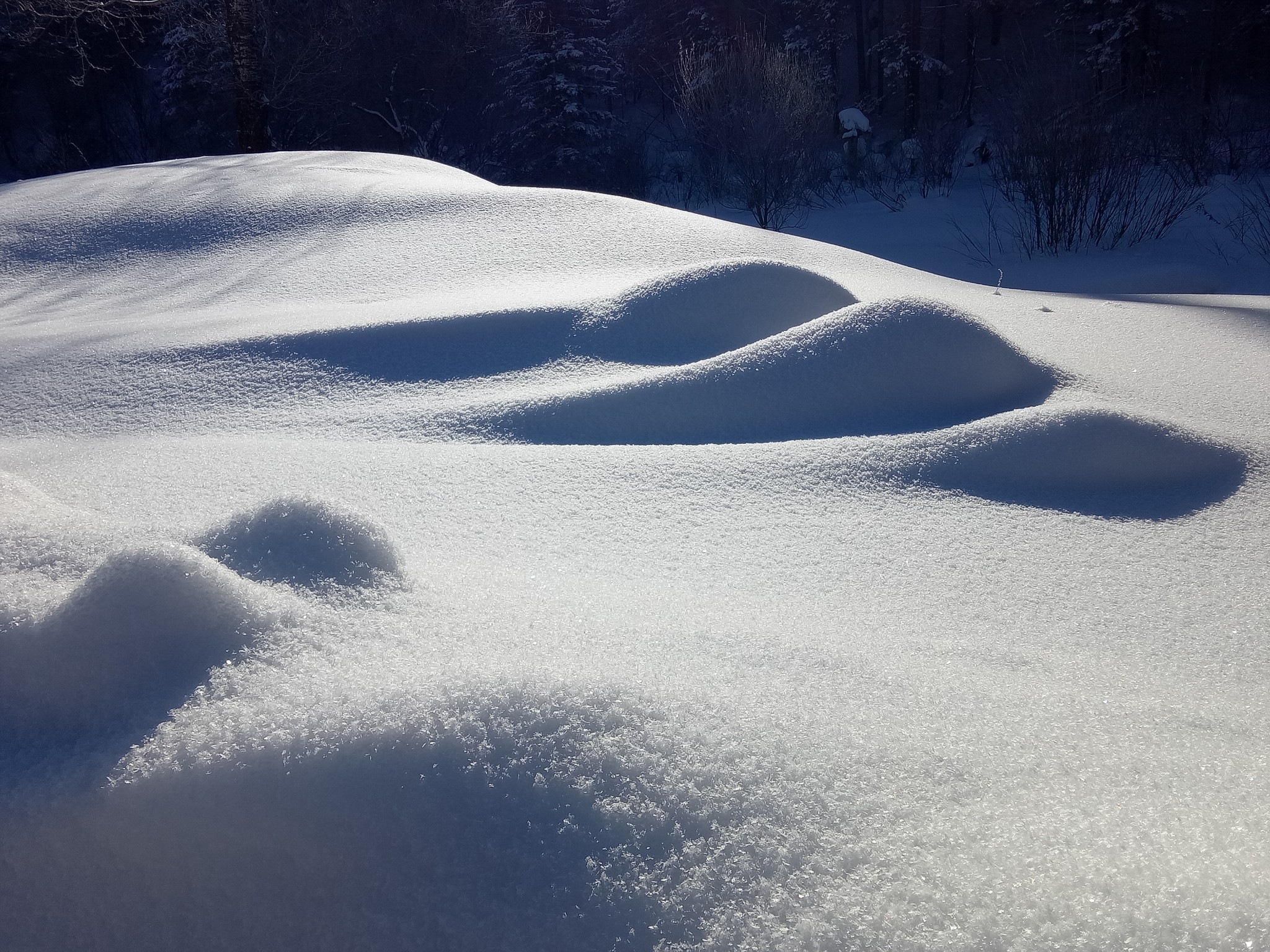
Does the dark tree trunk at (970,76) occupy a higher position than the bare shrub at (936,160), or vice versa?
the dark tree trunk at (970,76)

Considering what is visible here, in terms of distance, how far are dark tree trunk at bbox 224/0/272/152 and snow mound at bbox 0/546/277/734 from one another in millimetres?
9716

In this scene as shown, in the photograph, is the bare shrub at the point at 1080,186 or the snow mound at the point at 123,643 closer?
the snow mound at the point at 123,643

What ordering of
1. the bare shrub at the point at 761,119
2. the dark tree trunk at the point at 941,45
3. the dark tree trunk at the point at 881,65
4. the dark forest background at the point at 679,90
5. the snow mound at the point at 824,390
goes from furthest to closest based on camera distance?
1. the dark tree trunk at the point at 881,65
2. the dark tree trunk at the point at 941,45
3. the bare shrub at the point at 761,119
4. the dark forest background at the point at 679,90
5. the snow mound at the point at 824,390

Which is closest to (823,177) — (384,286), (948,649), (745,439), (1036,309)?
(1036,309)

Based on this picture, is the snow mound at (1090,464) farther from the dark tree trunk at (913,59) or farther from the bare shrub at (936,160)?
the dark tree trunk at (913,59)

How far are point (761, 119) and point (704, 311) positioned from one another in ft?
29.9

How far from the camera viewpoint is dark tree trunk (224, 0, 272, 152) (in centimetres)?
848

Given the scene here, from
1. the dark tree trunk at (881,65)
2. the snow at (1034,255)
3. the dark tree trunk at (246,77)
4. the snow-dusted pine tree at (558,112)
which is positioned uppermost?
the dark tree trunk at (881,65)

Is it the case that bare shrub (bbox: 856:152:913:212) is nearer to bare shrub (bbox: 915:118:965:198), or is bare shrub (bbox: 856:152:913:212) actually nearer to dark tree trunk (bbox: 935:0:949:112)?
bare shrub (bbox: 915:118:965:198)

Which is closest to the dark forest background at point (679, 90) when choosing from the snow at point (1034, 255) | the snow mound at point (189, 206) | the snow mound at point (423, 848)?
the snow at point (1034, 255)

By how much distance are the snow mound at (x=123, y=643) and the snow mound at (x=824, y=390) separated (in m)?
1.33

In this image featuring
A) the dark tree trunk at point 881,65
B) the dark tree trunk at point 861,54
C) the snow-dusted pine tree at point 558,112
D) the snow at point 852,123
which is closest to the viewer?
the snow at point 852,123

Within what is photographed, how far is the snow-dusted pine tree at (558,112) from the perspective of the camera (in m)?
18.6

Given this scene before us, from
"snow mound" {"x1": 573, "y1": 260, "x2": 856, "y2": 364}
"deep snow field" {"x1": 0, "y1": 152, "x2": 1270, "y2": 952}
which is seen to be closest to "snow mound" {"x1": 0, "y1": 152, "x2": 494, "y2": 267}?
"deep snow field" {"x1": 0, "y1": 152, "x2": 1270, "y2": 952}
